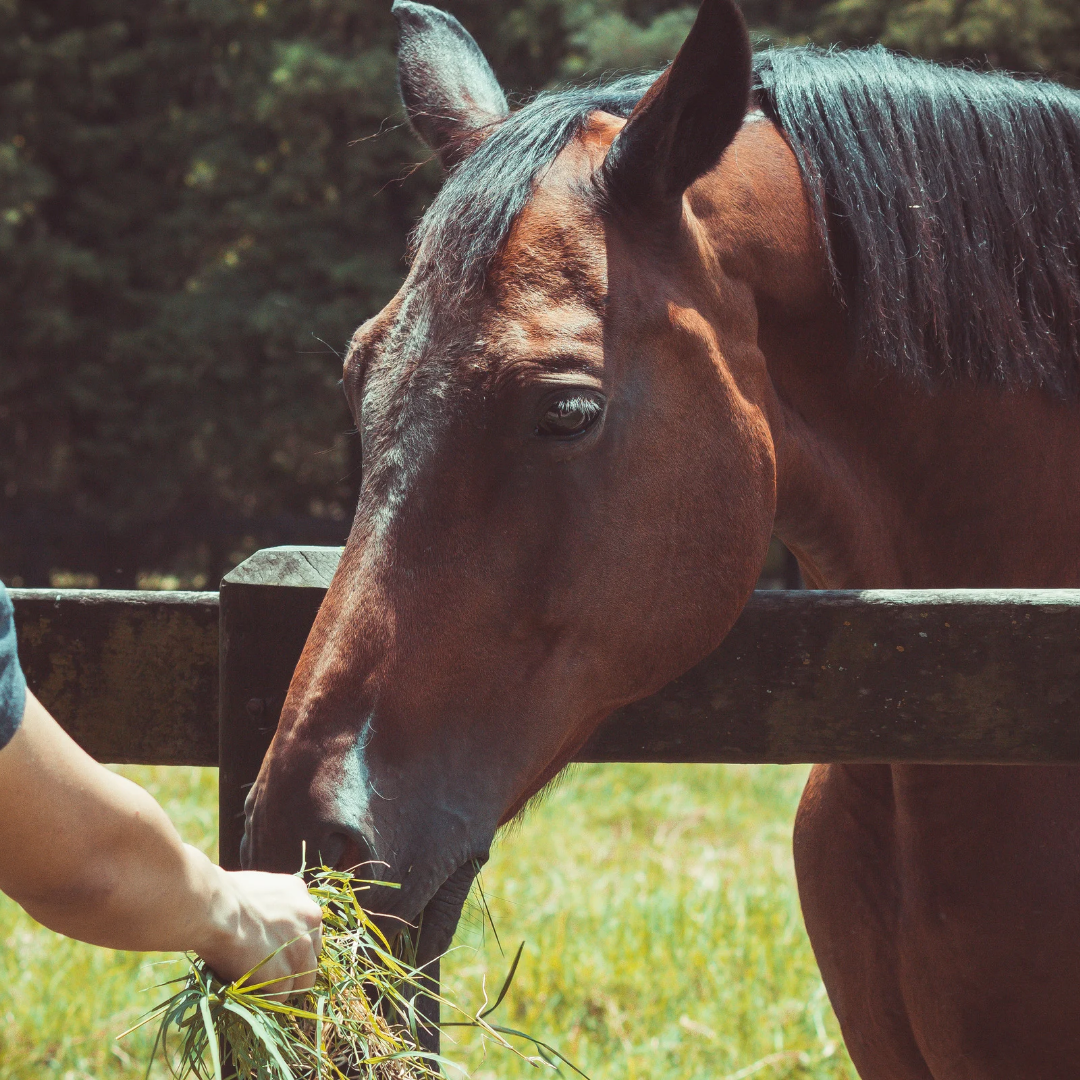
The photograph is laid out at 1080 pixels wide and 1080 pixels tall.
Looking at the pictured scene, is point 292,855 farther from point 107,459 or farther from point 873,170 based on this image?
point 107,459

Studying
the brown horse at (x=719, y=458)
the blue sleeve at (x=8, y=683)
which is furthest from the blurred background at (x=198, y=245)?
the blue sleeve at (x=8, y=683)

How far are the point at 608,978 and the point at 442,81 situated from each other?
269 centimetres

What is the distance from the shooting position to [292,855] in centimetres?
128

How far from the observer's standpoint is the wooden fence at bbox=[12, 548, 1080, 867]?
141cm

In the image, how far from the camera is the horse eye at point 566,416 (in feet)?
4.72

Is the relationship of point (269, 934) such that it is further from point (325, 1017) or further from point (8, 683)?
point (8, 683)

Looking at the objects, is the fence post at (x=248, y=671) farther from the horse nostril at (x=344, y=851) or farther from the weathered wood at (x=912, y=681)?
the weathered wood at (x=912, y=681)

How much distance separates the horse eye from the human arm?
629 millimetres

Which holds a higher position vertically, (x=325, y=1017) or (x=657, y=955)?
(x=325, y=1017)

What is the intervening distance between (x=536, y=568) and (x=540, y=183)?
0.53 metres

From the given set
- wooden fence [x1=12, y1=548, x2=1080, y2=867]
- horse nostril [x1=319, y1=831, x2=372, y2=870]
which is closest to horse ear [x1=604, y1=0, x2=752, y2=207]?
wooden fence [x1=12, y1=548, x2=1080, y2=867]

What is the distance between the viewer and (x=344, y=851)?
4.21 feet

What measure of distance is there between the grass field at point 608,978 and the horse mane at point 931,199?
1500mm

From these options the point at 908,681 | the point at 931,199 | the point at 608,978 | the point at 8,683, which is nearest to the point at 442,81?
the point at 931,199
